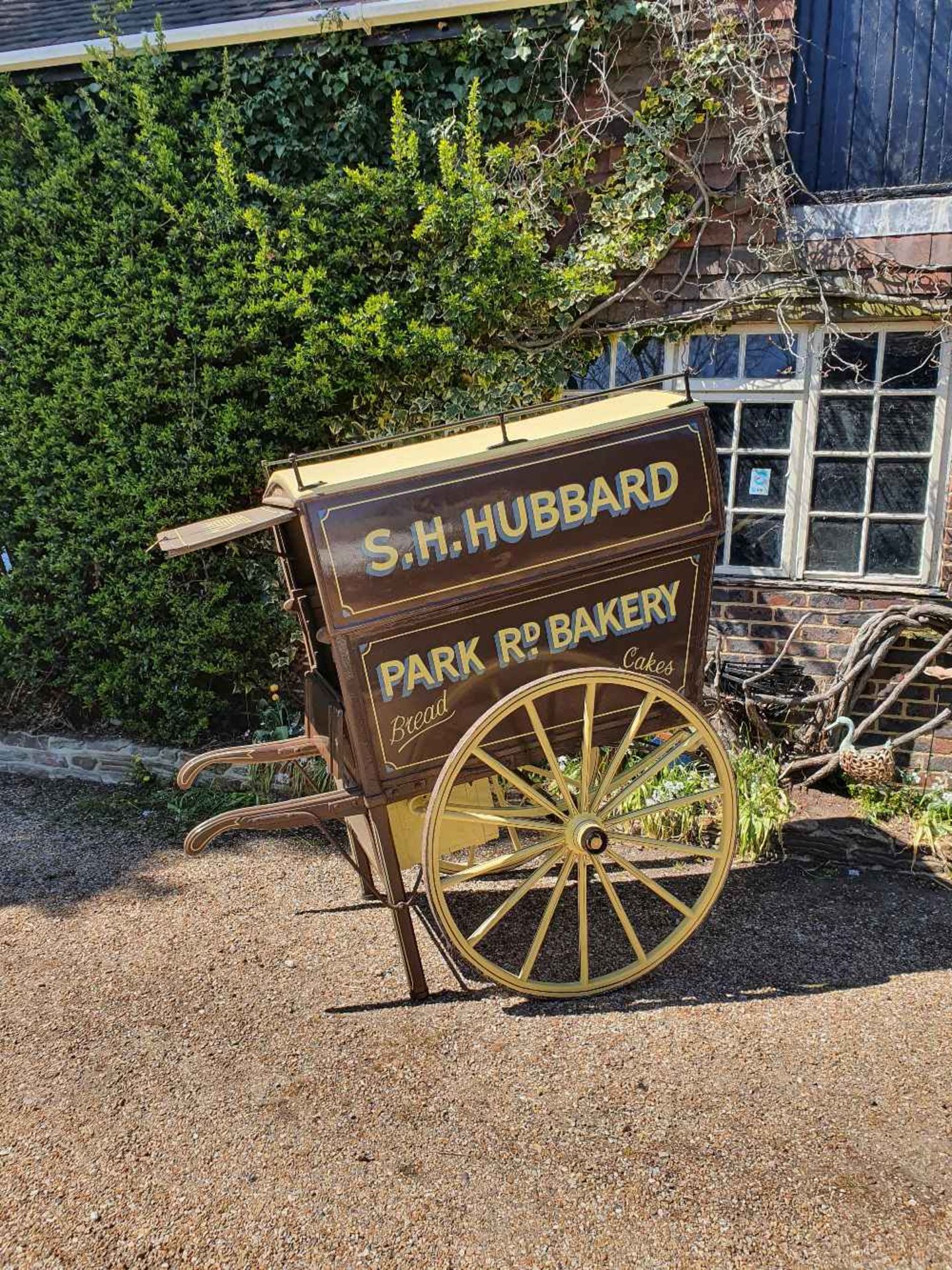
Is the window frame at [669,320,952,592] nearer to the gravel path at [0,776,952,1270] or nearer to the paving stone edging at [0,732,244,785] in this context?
the gravel path at [0,776,952,1270]

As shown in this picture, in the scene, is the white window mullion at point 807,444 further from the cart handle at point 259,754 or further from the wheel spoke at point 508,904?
the cart handle at point 259,754

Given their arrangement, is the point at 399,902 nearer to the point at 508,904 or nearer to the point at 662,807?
A: the point at 508,904

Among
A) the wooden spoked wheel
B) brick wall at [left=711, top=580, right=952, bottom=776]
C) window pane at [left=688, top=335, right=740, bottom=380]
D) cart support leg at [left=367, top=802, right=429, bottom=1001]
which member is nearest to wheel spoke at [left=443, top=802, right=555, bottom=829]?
the wooden spoked wheel

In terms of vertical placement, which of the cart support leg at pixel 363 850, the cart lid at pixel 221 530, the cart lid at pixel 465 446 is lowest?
the cart support leg at pixel 363 850

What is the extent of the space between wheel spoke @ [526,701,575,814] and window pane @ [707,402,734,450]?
263 cm

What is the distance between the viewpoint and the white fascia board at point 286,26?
199 inches

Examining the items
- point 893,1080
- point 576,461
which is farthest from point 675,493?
point 893,1080

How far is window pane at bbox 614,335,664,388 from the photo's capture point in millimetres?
5395

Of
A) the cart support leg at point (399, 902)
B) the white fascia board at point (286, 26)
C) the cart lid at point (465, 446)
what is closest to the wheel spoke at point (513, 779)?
the cart support leg at point (399, 902)

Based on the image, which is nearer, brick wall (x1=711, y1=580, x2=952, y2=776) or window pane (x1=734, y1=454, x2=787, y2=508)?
brick wall (x1=711, y1=580, x2=952, y2=776)

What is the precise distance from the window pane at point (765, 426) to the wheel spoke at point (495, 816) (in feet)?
9.09

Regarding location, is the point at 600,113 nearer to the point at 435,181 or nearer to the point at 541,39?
the point at 541,39

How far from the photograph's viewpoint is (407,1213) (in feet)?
8.01

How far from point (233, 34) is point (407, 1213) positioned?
5529 mm
